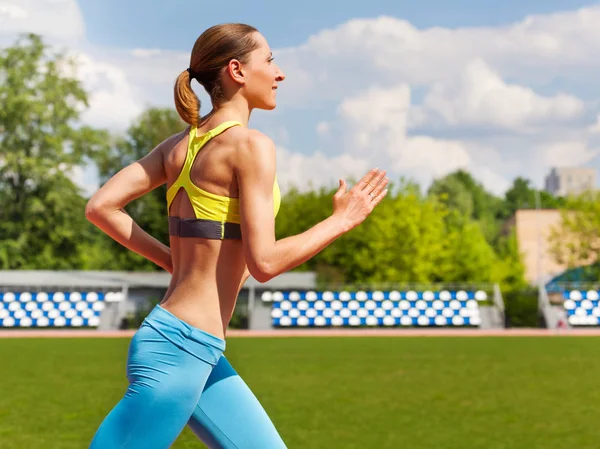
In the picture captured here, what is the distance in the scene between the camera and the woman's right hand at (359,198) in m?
3.15

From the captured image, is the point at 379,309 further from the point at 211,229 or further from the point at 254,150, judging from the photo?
the point at 254,150

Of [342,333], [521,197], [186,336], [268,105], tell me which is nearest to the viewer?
[186,336]

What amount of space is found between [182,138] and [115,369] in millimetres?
17023

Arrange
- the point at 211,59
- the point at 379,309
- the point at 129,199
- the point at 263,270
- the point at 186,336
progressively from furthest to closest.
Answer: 1. the point at 379,309
2. the point at 129,199
3. the point at 211,59
4. the point at 186,336
5. the point at 263,270

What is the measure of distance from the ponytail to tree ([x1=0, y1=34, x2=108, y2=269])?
56277 millimetres

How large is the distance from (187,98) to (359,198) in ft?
2.39

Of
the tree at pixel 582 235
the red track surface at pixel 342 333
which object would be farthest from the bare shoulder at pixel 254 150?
the tree at pixel 582 235

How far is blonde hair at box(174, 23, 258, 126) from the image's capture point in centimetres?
315

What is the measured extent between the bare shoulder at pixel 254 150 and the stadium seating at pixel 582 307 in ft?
139

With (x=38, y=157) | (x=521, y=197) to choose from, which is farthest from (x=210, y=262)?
(x=521, y=197)

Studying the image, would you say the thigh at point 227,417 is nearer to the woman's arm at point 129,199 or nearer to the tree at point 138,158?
the woman's arm at point 129,199

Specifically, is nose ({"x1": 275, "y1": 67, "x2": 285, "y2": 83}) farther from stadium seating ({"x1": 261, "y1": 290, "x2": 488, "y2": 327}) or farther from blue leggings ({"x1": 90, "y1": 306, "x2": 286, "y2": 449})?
stadium seating ({"x1": 261, "y1": 290, "x2": 488, "y2": 327})

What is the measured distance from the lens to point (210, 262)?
121 inches

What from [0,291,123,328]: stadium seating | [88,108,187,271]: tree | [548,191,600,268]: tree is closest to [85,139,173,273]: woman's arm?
[0,291,123,328]: stadium seating
